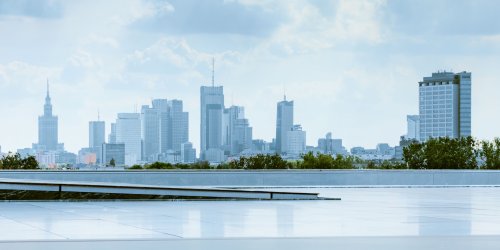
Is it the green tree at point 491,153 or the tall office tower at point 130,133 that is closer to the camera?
the green tree at point 491,153

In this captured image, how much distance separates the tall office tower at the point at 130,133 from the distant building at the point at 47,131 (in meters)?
7.72

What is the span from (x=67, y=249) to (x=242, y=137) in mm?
96597

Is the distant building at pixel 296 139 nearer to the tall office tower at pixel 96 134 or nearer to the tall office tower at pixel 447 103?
the tall office tower at pixel 96 134

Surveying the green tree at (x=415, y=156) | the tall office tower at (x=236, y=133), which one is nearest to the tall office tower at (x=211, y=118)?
the tall office tower at (x=236, y=133)

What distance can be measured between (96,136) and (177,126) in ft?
76.8

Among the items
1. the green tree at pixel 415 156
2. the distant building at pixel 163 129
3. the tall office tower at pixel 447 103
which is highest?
the tall office tower at pixel 447 103

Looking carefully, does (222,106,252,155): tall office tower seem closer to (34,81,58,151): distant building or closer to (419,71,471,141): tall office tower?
(34,81,58,151): distant building

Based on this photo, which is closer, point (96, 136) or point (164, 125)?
point (96, 136)

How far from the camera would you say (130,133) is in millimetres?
107750

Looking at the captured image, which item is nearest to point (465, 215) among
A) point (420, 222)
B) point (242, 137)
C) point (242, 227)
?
point (420, 222)

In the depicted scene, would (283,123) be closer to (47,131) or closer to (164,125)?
(164,125)

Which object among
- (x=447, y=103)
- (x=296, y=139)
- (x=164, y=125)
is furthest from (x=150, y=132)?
(x=447, y=103)

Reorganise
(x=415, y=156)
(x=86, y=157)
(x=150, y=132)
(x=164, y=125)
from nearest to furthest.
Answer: (x=415, y=156) < (x=86, y=157) < (x=150, y=132) < (x=164, y=125)

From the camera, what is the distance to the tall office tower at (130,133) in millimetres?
102250
